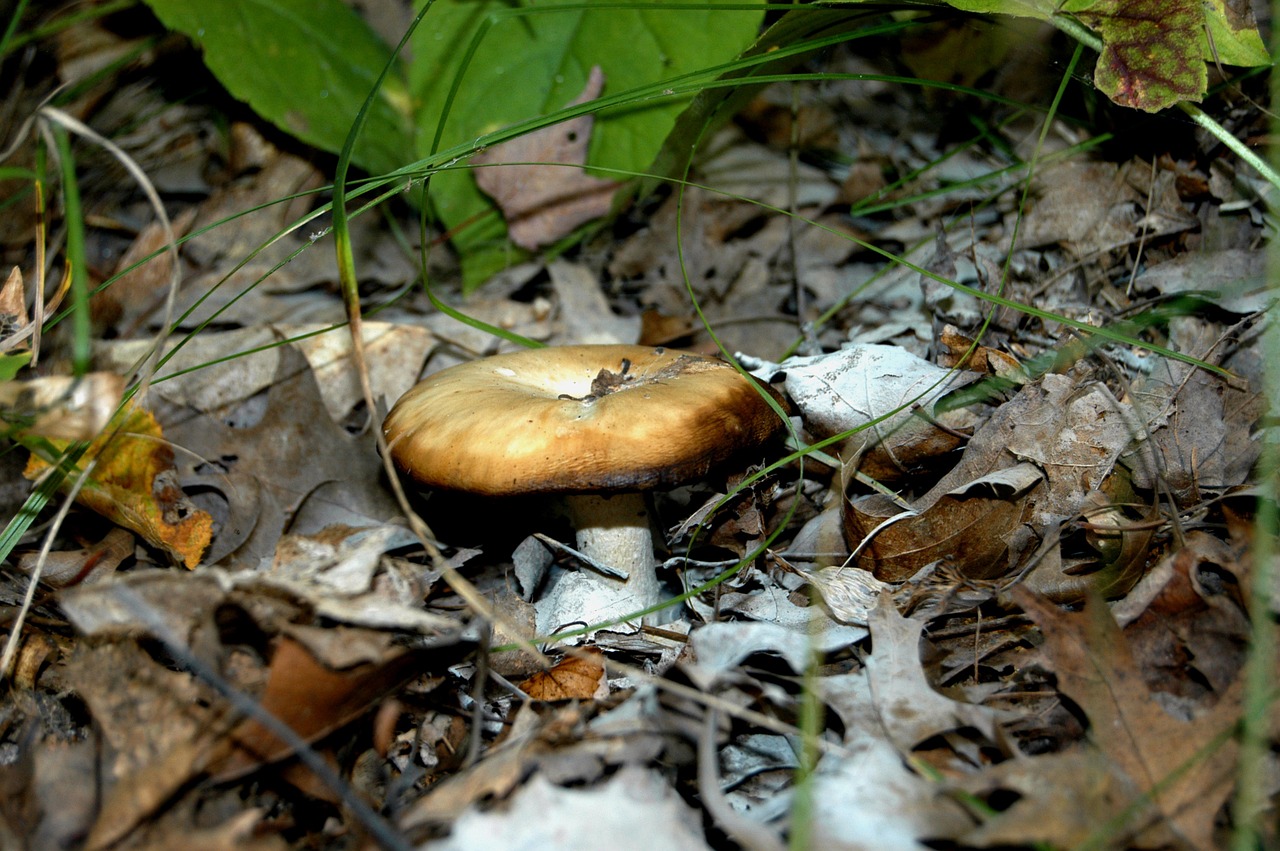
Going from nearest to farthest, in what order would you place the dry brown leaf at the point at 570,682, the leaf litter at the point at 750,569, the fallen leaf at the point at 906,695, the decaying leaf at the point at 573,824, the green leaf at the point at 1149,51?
the decaying leaf at the point at 573,824 → the leaf litter at the point at 750,569 → the fallen leaf at the point at 906,695 → the dry brown leaf at the point at 570,682 → the green leaf at the point at 1149,51

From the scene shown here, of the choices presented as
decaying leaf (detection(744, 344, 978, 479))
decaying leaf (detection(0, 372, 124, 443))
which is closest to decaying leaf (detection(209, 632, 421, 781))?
decaying leaf (detection(0, 372, 124, 443))

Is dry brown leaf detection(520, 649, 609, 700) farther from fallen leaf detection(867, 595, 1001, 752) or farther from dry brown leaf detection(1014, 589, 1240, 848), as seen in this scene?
dry brown leaf detection(1014, 589, 1240, 848)

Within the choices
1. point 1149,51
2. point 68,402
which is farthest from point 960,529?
point 68,402

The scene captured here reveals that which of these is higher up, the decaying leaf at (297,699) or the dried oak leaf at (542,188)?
the dried oak leaf at (542,188)

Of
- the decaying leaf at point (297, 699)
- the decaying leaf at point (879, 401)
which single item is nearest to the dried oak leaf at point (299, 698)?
the decaying leaf at point (297, 699)

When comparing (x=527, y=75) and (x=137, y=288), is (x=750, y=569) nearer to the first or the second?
(x=527, y=75)

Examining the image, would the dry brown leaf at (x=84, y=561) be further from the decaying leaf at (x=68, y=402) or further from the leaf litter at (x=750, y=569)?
the decaying leaf at (x=68, y=402)
